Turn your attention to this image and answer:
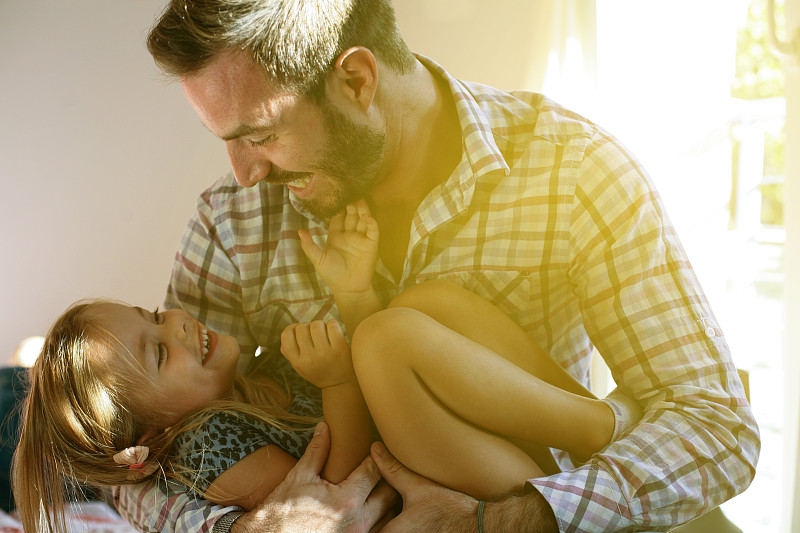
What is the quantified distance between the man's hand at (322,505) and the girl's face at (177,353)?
0.57 ft

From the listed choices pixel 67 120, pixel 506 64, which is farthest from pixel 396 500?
pixel 67 120

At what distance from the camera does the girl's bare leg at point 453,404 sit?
0.63 meters

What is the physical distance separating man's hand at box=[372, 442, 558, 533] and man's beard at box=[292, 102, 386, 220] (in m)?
0.35

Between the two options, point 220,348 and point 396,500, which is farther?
point 220,348

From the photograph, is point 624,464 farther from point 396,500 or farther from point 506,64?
point 506,64

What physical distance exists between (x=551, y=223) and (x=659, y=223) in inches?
4.9

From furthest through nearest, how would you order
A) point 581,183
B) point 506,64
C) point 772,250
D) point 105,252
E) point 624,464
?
point 772,250, point 105,252, point 506,64, point 581,183, point 624,464

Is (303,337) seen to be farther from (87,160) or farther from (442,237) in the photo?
(87,160)

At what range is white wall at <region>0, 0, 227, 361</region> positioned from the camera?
3.73 feet

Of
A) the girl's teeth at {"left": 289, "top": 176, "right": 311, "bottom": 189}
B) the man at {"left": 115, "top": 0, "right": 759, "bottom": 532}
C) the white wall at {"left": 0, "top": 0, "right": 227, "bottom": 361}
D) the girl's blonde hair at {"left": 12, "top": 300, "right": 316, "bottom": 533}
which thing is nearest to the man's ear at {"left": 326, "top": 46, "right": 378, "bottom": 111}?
the man at {"left": 115, "top": 0, "right": 759, "bottom": 532}

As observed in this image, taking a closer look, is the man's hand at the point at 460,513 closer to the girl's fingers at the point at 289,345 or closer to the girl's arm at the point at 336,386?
the girl's arm at the point at 336,386

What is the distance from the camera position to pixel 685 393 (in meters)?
0.68

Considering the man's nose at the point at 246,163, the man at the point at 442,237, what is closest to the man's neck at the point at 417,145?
the man at the point at 442,237

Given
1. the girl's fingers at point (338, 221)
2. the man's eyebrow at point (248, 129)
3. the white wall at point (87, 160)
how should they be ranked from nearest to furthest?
the man's eyebrow at point (248, 129), the girl's fingers at point (338, 221), the white wall at point (87, 160)
